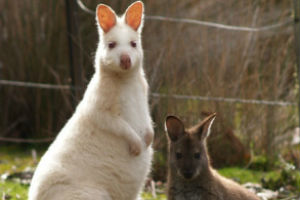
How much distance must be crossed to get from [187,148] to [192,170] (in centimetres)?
18

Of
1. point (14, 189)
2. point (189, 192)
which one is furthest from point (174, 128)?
point (14, 189)

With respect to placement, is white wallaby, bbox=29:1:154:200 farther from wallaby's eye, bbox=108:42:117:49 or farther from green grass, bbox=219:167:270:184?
green grass, bbox=219:167:270:184

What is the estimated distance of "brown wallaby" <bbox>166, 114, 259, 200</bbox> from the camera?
3.75 metres

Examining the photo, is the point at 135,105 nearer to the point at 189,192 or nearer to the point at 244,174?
the point at 189,192

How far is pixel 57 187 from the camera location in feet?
11.2

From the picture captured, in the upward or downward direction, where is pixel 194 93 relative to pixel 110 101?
downward

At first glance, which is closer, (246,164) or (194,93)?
(194,93)

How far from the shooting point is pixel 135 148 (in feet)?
12.0

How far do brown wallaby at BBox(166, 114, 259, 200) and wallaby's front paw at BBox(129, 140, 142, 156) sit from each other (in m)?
0.30

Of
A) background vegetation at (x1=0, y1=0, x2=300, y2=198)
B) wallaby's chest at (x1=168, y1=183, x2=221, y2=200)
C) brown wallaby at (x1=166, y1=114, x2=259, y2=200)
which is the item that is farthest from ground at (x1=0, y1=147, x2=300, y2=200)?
wallaby's chest at (x1=168, y1=183, x2=221, y2=200)

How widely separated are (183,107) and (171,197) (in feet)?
5.12

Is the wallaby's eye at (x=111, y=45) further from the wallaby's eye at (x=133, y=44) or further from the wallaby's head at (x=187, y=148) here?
the wallaby's head at (x=187, y=148)

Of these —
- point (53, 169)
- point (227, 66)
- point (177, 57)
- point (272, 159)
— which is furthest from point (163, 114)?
point (53, 169)

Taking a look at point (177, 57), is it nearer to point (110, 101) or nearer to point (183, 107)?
point (183, 107)
